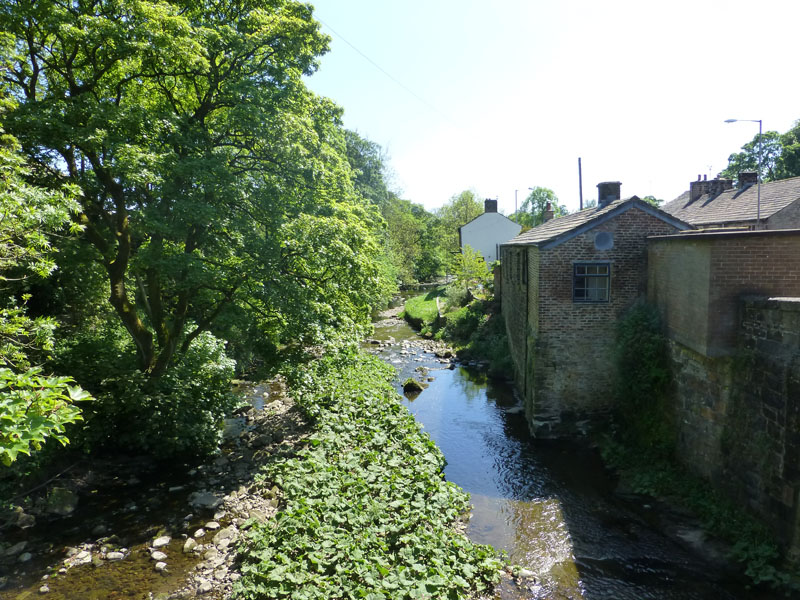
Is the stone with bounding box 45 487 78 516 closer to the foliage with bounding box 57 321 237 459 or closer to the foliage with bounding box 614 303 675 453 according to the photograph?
the foliage with bounding box 57 321 237 459

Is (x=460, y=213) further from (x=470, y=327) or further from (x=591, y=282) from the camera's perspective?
(x=591, y=282)

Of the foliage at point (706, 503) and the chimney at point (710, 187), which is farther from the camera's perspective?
the chimney at point (710, 187)

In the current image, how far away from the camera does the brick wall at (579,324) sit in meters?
12.5

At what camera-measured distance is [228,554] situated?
7840mm

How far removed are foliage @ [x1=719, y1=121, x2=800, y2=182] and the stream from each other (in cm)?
3774

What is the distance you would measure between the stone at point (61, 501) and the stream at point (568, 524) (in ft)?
26.0

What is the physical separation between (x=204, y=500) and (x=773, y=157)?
64398mm

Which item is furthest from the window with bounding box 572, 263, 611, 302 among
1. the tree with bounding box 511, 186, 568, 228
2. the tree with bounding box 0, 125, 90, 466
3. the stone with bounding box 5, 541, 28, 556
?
the tree with bounding box 511, 186, 568, 228

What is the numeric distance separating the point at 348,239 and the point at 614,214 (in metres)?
7.14

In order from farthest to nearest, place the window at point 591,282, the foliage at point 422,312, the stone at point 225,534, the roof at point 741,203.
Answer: the foliage at point 422,312
the roof at point 741,203
the window at point 591,282
the stone at point 225,534

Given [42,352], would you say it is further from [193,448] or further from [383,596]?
[383,596]

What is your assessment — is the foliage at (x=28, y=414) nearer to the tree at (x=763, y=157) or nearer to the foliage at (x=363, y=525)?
the foliage at (x=363, y=525)

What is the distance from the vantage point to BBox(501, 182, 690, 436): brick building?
40.9 feet

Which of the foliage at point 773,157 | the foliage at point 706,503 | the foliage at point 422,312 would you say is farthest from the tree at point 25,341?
the foliage at point 773,157
